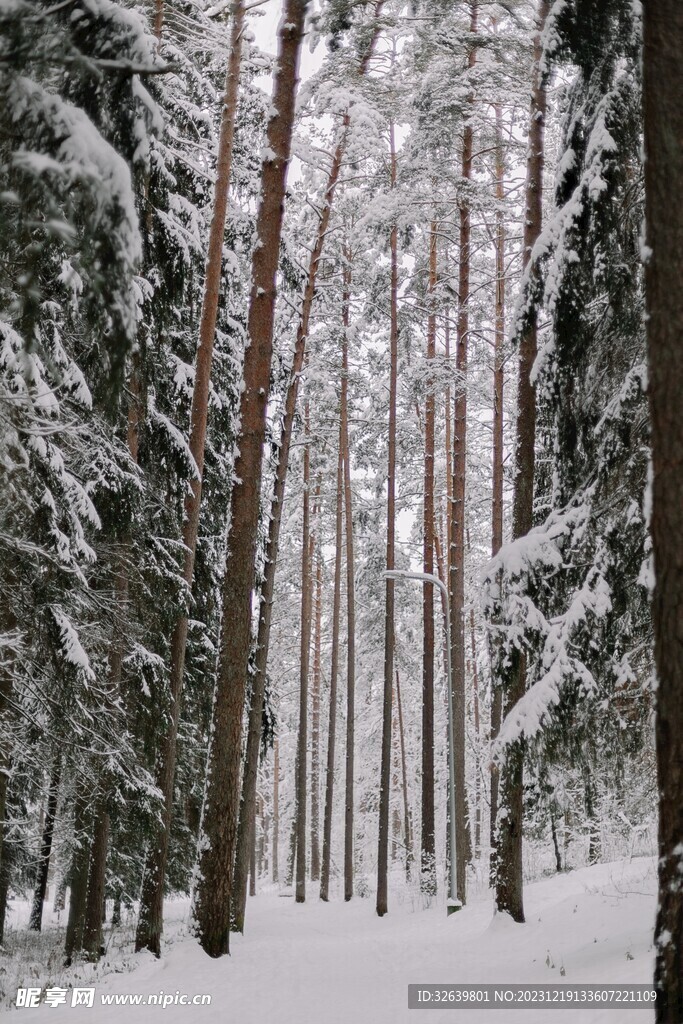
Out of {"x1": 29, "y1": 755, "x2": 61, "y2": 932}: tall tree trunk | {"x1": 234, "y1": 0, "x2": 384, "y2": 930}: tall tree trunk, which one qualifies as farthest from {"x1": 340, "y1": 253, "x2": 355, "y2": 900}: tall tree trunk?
{"x1": 29, "y1": 755, "x2": 61, "y2": 932}: tall tree trunk

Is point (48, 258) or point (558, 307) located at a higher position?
A: point (558, 307)

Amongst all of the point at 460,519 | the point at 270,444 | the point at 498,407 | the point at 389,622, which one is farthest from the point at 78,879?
the point at 498,407

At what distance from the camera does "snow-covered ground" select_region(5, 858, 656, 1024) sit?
22.1 ft

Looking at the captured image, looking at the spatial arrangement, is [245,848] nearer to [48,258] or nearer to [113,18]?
[48,258]

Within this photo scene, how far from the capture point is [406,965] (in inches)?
404

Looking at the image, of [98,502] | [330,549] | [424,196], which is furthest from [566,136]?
[330,549]

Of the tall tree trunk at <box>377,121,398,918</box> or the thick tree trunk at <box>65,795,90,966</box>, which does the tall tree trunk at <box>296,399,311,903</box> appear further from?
the thick tree trunk at <box>65,795,90,966</box>

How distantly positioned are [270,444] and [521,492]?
21.6 feet

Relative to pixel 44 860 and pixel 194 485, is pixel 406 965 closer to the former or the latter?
pixel 194 485

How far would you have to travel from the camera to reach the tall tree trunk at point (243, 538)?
8641mm

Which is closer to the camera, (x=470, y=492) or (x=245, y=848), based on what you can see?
(x=245, y=848)

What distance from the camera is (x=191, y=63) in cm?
1205

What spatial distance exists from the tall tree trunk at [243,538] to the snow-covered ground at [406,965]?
35.9 inches

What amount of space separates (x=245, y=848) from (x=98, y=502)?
8.35 meters
